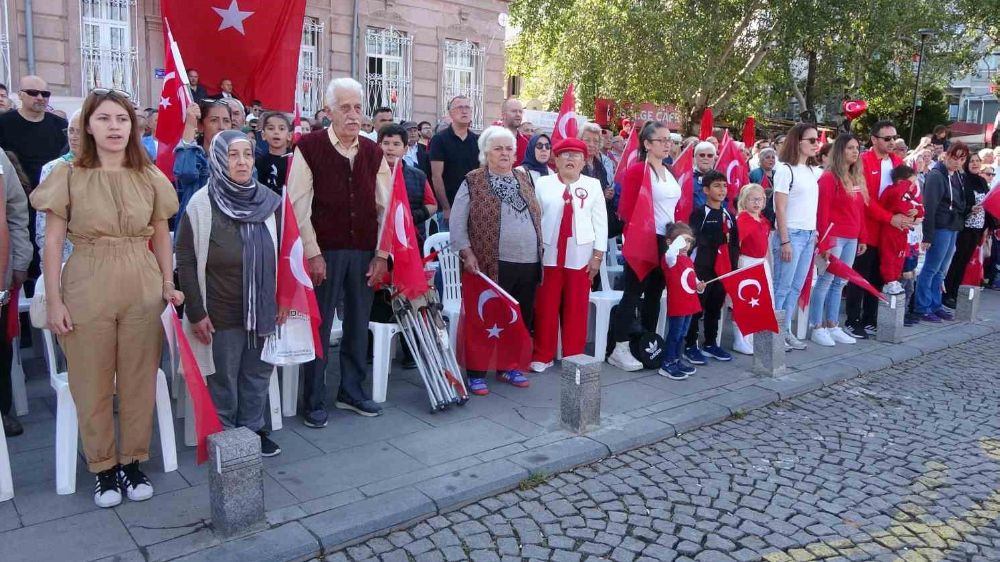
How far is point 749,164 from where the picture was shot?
398 inches

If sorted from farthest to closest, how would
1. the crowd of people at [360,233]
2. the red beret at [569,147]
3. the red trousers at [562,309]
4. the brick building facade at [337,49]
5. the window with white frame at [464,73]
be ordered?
the window with white frame at [464,73] < the brick building facade at [337,49] < the red trousers at [562,309] < the red beret at [569,147] < the crowd of people at [360,233]

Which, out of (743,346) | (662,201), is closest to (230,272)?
(662,201)

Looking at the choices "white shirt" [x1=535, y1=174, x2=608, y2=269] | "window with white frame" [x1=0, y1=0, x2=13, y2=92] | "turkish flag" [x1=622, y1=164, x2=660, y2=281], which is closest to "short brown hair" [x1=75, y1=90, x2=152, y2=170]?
Answer: "white shirt" [x1=535, y1=174, x2=608, y2=269]

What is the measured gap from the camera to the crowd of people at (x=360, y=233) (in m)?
3.60

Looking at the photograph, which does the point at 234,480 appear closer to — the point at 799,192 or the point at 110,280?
the point at 110,280

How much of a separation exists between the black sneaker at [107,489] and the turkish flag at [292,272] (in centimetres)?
115

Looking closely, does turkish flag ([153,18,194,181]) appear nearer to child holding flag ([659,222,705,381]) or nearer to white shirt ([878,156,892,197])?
child holding flag ([659,222,705,381])

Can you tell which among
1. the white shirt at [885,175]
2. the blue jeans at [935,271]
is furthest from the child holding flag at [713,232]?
the blue jeans at [935,271]

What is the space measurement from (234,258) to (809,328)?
5.92 meters

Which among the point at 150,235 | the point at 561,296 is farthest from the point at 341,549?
the point at 561,296

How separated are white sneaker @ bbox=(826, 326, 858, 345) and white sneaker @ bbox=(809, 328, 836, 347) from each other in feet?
0.24

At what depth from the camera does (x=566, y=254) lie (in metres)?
5.85

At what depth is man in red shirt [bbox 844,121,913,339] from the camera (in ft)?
25.4

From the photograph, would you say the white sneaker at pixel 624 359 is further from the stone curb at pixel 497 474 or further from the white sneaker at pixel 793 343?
the white sneaker at pixel 793 343
